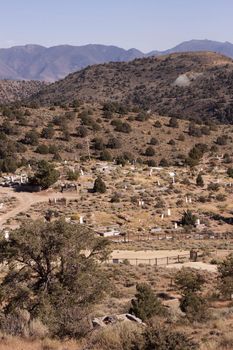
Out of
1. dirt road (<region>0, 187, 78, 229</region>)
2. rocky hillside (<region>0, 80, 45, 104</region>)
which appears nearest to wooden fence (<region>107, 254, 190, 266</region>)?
dirt road (<region>0, 187, 78, 229</region>)

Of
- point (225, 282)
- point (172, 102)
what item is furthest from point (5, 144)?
point (172, 102)

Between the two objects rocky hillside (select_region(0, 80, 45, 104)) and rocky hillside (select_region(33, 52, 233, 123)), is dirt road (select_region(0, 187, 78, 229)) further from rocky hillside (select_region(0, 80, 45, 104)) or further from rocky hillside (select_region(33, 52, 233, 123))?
rocky hillside (select_region(0, 80, 45, 104))

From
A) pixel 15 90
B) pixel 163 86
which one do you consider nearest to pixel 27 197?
pixel 163 86

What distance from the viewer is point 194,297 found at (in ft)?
67.0

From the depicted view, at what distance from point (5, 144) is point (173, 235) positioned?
102 ft

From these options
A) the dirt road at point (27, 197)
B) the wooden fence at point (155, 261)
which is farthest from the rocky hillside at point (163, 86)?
the wooden fence at point (155, 261)

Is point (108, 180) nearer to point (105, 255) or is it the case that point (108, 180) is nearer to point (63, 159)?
point (63, 159)

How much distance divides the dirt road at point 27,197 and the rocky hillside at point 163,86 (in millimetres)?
69355

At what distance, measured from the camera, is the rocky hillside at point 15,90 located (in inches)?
6267

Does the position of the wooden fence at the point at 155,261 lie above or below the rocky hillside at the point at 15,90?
below

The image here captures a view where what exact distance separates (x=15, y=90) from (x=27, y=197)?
12952cm

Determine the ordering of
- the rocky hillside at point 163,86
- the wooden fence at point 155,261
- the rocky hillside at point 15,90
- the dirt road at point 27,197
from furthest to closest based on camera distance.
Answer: the rocky hillside at point 15,90
the rocky hillside at point 163,86
the dirt road at point 27,197
the wooden fence at point 155,261

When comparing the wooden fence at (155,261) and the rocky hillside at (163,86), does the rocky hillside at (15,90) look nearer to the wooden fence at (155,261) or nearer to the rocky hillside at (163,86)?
the rocky hillside at (163,86)

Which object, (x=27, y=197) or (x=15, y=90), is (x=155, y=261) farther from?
(x=15, y=90)
